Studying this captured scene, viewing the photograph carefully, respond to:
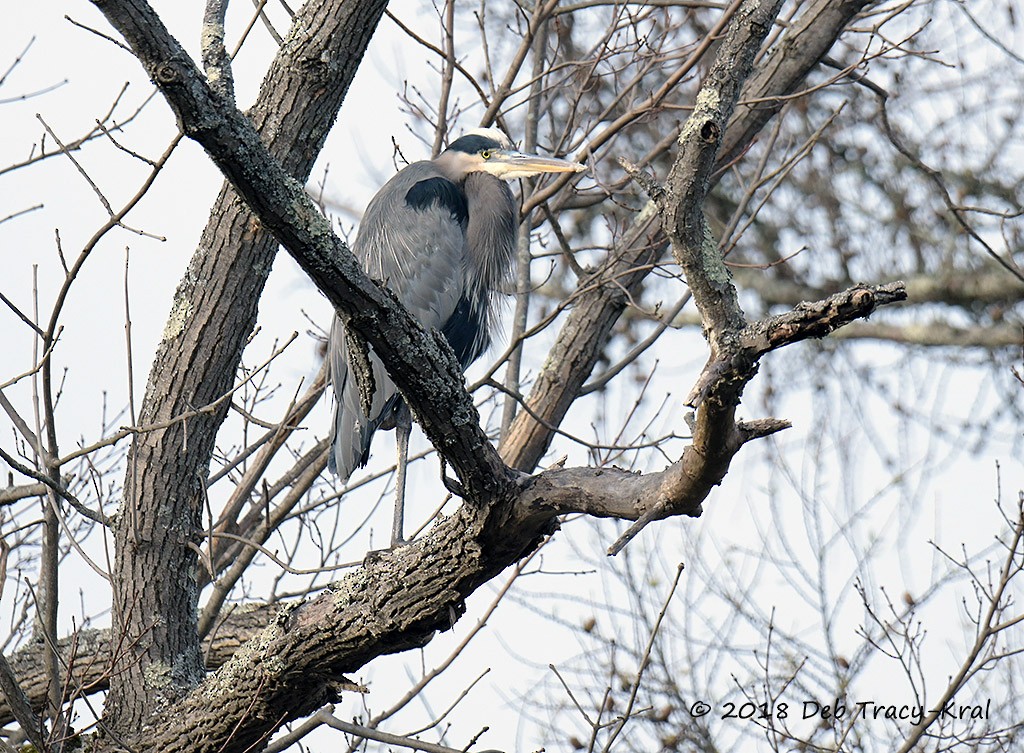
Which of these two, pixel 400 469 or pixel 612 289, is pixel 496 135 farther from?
pixel 400 469

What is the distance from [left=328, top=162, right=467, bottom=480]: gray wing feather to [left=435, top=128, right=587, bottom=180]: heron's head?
0.31 feet

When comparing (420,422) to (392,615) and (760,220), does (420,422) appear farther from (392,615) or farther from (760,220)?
(760,220)

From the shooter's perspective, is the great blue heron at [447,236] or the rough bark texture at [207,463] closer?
the rough bark texture at [207,463]

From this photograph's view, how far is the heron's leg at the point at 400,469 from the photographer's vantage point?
374cm

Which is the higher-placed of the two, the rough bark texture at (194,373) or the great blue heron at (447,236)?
the great blue heron at (447,236)

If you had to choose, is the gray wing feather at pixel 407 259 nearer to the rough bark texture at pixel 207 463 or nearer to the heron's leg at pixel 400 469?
the heron's leg at pixel 400 469

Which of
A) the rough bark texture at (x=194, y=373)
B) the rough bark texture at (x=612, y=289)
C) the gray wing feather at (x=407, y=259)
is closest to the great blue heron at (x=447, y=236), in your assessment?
the gray wing feather at (x=407, y=259)

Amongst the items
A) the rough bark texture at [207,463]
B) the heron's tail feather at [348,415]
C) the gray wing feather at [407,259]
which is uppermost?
the gray wing feather at [407,259]

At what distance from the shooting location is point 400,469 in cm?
395

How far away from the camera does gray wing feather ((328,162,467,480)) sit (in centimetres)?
440

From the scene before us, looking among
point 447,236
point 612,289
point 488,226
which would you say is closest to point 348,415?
Answer: point 447,236

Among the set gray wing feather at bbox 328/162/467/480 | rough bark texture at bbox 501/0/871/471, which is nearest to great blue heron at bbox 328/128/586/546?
gray wing feather at bbox 328/162/467/480

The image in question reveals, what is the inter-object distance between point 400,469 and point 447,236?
1.12m

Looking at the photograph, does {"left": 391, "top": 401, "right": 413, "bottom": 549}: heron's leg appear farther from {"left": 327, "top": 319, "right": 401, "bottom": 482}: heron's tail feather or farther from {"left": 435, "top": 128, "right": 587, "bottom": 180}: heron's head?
{"left": 435, "top": 128, "right": 587, "bottom": 180}: heron's head
